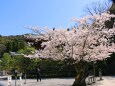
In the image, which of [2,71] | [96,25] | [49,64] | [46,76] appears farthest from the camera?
[2,71]

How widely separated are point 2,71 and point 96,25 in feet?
116

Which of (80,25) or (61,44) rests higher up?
(80,25)

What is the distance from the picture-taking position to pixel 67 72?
4162cm

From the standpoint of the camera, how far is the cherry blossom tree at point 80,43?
22.8m

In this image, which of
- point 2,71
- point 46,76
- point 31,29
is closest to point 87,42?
point 31,29

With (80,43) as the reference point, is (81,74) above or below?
below

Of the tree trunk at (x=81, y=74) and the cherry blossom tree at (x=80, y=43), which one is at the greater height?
the cherry blossom tree at (x=80, y=43)

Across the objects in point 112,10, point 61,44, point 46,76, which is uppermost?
point 112,10

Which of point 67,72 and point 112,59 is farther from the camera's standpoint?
point 112,59

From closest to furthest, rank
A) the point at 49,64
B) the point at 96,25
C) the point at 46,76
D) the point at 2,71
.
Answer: the point at 96,25 < the point at 46,76 < the point at 49,64 < the point at 2,71

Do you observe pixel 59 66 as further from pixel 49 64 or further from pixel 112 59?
pixel 112 59

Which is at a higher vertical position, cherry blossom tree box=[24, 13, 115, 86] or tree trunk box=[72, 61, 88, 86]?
cherry blossom tree box=[24, 13, 115, 86]

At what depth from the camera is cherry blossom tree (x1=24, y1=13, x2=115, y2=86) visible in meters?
22.8

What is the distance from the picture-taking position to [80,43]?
2306 centimetres
